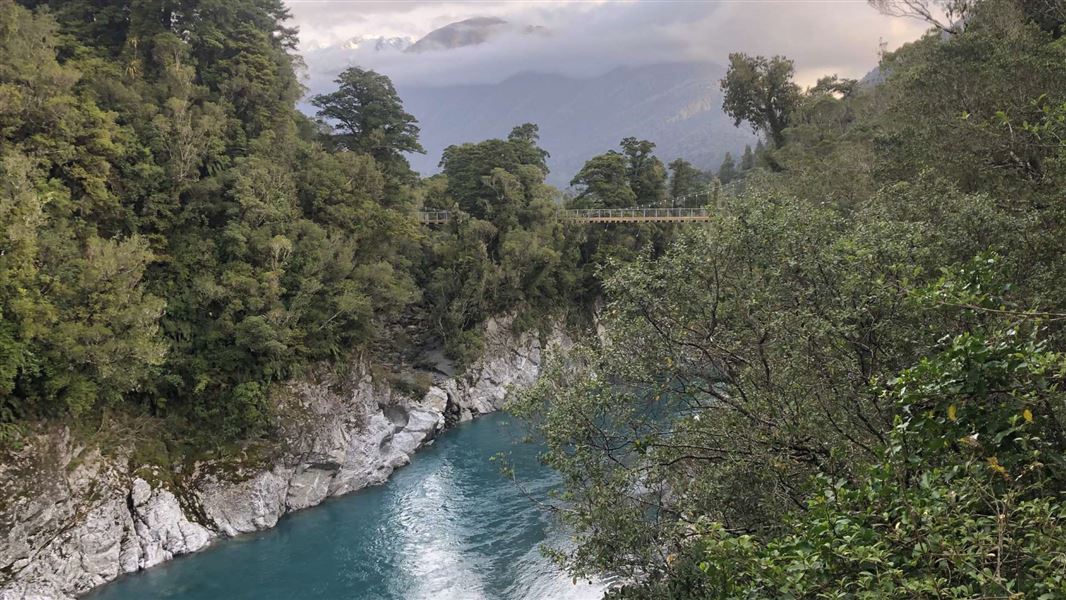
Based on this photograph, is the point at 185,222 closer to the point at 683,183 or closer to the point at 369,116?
the point at 369,116

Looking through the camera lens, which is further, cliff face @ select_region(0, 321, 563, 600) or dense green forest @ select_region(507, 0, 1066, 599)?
cliff face @ select_region(0, 321, 563, 600)

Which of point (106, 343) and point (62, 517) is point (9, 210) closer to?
point (106, 343)

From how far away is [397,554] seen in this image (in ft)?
50.9

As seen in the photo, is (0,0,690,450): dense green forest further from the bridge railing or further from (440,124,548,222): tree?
the bridge railing

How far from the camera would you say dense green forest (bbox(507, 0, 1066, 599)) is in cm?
317

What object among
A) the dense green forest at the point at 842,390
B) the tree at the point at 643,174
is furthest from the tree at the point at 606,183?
the dense green forest at the point at 842,390

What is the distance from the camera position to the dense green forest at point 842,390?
3170 millimetres

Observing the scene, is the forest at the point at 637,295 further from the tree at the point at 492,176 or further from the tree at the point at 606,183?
the tree at the point at 606,183

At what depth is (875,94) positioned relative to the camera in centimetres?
3014

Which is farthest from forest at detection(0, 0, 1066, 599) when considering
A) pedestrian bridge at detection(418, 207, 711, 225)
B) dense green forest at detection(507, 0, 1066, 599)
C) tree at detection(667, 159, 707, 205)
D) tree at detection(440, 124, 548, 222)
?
tree at detection(667, 159, 707, 205)

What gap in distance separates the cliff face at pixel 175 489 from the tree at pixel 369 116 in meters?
10.4

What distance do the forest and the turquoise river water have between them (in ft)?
5.99

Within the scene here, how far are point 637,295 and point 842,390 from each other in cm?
252

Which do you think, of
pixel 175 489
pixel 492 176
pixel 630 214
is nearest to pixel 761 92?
pixel 630 214
